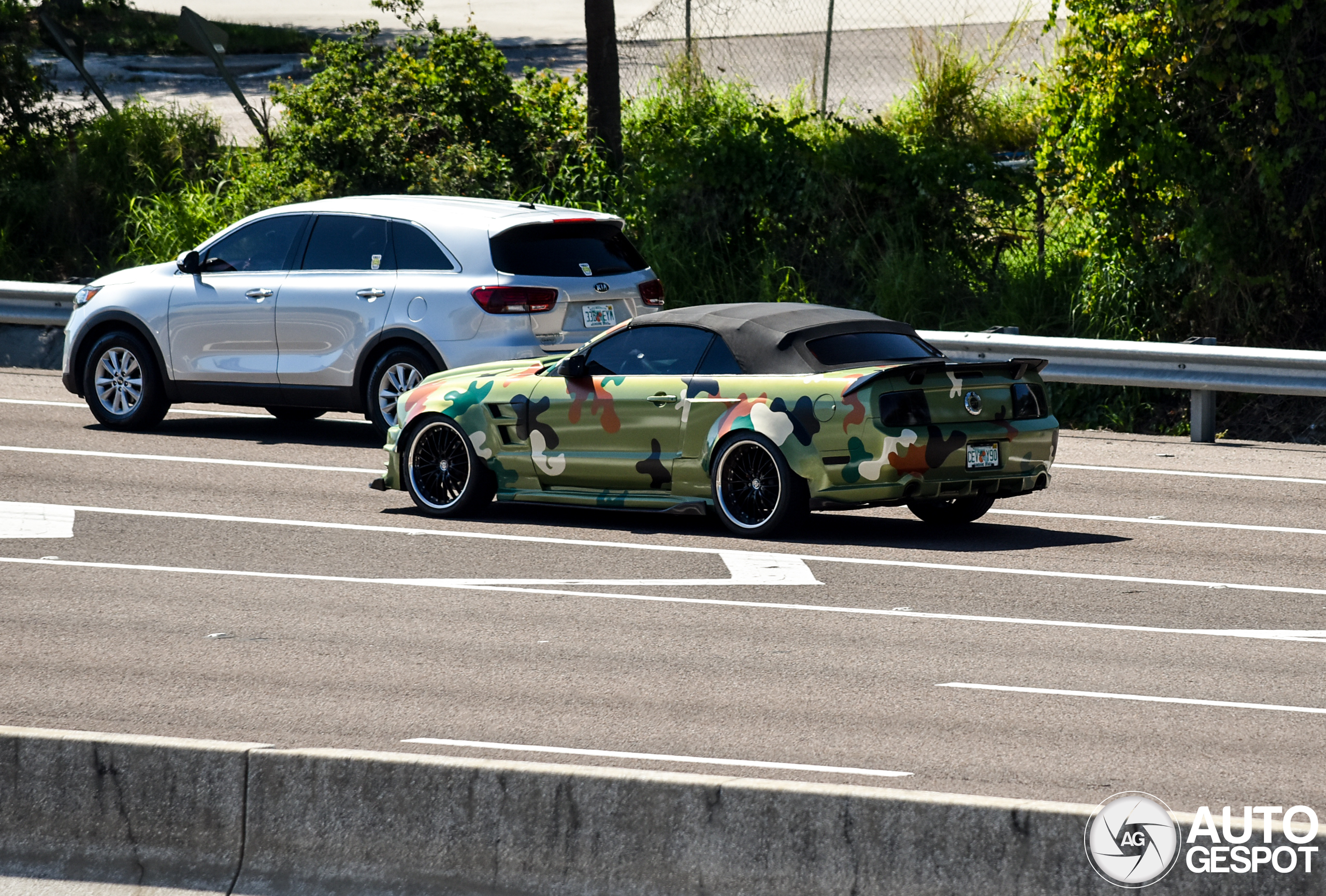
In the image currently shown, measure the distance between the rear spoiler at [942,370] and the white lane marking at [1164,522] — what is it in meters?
1.53

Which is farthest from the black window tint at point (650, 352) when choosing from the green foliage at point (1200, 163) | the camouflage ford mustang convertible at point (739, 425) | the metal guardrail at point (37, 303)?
the metal guardrail at point (37, 303)

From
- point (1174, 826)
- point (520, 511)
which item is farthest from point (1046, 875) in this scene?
point (520, 511)

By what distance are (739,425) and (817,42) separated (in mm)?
18530

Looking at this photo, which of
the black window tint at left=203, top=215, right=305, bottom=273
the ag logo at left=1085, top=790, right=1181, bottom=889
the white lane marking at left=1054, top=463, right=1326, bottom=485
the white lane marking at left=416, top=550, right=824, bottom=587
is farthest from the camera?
the black window tint at left=203, top=215, right=305, bottom=273

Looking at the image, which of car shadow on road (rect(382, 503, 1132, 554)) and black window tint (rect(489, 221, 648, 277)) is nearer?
car shadow on road (rect(382, 503, 1132, 554))

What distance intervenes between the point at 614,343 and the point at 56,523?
376cm

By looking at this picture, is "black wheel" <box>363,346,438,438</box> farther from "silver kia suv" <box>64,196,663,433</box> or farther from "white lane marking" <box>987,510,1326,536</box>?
"white lane marking" <box>987,510,1326,536</box>

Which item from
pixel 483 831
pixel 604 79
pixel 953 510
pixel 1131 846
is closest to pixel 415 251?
pixel 953 510

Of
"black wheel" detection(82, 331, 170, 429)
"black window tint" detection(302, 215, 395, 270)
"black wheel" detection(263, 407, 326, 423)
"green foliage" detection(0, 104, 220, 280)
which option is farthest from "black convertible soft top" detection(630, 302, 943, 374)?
"green foliage" detection(0, 104, 220, 280)

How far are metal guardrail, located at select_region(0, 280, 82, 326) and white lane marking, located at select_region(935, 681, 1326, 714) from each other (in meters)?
13.5

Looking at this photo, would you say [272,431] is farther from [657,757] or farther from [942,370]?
[657,757]

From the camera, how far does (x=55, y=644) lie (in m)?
8.51

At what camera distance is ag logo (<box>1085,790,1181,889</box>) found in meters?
4.80

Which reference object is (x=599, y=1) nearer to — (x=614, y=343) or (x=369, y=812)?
(x=614, y=343)
